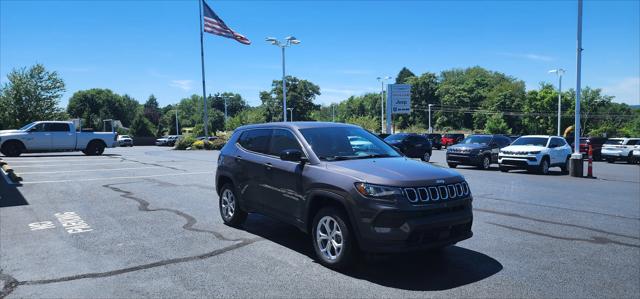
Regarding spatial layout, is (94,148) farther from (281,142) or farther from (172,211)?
(281,142)

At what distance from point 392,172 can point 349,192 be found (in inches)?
21.7

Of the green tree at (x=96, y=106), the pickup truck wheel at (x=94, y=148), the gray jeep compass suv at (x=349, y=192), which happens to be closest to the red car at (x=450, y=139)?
the pickup truck wheel at (x=94, y=148)

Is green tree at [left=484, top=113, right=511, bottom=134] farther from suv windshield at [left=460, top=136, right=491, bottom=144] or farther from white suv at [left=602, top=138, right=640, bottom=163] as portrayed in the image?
suv windshield at [left=460, top=136, right=491, bottom=144]

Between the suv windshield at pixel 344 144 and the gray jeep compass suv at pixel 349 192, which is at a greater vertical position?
the suv windshield at pixel 344 144

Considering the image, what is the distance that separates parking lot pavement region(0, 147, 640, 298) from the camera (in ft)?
15.8

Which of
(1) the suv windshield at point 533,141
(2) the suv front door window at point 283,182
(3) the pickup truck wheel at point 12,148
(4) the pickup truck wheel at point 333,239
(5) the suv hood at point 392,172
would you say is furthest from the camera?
(3) the pickup truck wheel at point 12,148

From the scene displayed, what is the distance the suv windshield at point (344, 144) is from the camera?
19.2 ft

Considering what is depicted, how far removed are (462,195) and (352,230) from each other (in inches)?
53.4

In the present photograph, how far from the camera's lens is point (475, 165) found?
813 inches

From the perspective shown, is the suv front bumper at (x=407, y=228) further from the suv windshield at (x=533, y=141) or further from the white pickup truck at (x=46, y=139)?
the white pickup truck at (x=46, y=139)

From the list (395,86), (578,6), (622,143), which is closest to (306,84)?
(395,86)

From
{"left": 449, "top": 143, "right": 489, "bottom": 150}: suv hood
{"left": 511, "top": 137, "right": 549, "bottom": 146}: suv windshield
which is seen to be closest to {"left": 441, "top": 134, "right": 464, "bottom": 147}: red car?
{"left": 449, "top": 143, "right": 489, "bottom": 150}: suv hood

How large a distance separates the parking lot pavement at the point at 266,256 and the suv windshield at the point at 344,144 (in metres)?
1.34

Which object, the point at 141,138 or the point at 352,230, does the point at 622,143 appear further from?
the point at 141,138
